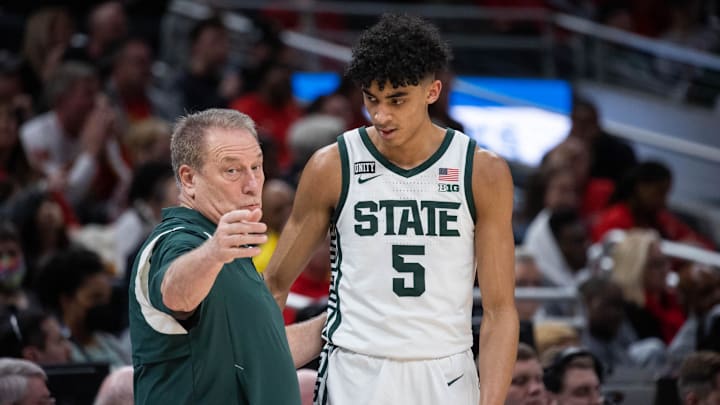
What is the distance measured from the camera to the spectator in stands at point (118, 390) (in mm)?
4922

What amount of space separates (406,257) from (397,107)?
492 millimetres

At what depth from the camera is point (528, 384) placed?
5.60m

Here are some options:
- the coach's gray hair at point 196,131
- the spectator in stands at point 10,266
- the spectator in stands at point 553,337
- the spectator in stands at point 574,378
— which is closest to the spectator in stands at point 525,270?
the spectator in stands at point 553,337

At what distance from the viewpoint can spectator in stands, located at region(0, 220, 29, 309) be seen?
6.82 metres

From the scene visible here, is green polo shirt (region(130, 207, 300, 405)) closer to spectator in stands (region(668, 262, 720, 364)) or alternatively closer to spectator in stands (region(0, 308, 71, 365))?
spectator in stands (region(0, 308, 71, 365))

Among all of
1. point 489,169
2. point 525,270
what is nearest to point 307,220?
point 489,169

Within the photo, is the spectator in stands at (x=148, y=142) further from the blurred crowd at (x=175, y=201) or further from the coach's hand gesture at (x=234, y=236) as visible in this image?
the coach's hand gesture at (x=234, y=236)

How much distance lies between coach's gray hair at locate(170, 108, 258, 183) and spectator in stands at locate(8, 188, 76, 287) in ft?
13.9

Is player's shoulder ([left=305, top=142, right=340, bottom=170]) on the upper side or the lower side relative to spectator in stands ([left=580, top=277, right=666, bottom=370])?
upper

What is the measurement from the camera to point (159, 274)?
323cm

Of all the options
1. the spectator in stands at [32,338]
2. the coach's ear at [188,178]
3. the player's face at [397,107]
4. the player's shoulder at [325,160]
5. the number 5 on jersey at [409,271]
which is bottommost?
the spectator in stands at [32,338]

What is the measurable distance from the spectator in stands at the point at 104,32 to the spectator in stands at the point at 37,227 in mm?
2783

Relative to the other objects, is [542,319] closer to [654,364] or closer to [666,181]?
[654,364]

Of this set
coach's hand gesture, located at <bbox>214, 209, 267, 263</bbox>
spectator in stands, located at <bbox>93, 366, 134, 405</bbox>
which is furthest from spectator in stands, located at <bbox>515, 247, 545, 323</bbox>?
coach's hand gesture, located at <bbox>214, 209, 267, 263</bbox>
